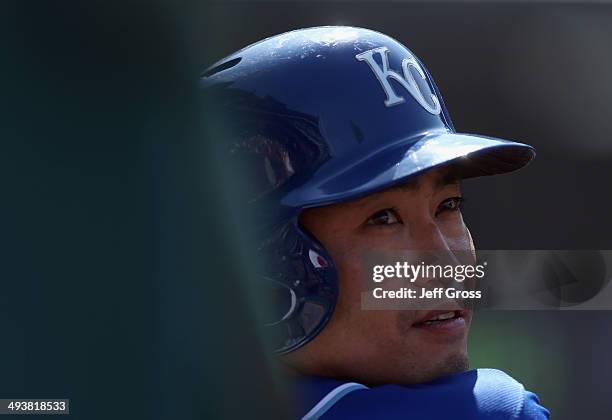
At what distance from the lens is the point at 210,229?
120cm

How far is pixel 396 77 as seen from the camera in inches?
51.8

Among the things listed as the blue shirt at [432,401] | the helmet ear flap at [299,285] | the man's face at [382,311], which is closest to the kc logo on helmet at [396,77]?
the man's face at [382,311]

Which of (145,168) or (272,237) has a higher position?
(145,168)

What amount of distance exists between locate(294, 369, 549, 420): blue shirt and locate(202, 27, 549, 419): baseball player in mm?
12

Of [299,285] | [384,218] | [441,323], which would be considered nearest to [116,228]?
[299,285]

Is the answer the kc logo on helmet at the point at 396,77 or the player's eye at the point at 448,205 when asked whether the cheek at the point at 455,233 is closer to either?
the player's eye at the point at 448,205

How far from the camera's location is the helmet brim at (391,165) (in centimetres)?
119

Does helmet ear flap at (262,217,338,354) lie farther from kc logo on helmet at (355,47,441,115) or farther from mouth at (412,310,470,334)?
kc logo on helmet at (355,47,441,115)

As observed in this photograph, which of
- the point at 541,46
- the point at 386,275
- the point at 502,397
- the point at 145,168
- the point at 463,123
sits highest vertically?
the point at 541,46

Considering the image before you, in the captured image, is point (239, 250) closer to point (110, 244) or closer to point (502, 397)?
point (110, 244)

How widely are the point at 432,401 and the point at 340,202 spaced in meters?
0.30

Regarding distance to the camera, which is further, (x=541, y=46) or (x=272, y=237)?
(x=541, y=46)

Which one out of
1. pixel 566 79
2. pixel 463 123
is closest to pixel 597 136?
pixel 566 79

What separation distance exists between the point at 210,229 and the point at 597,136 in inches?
61.3
